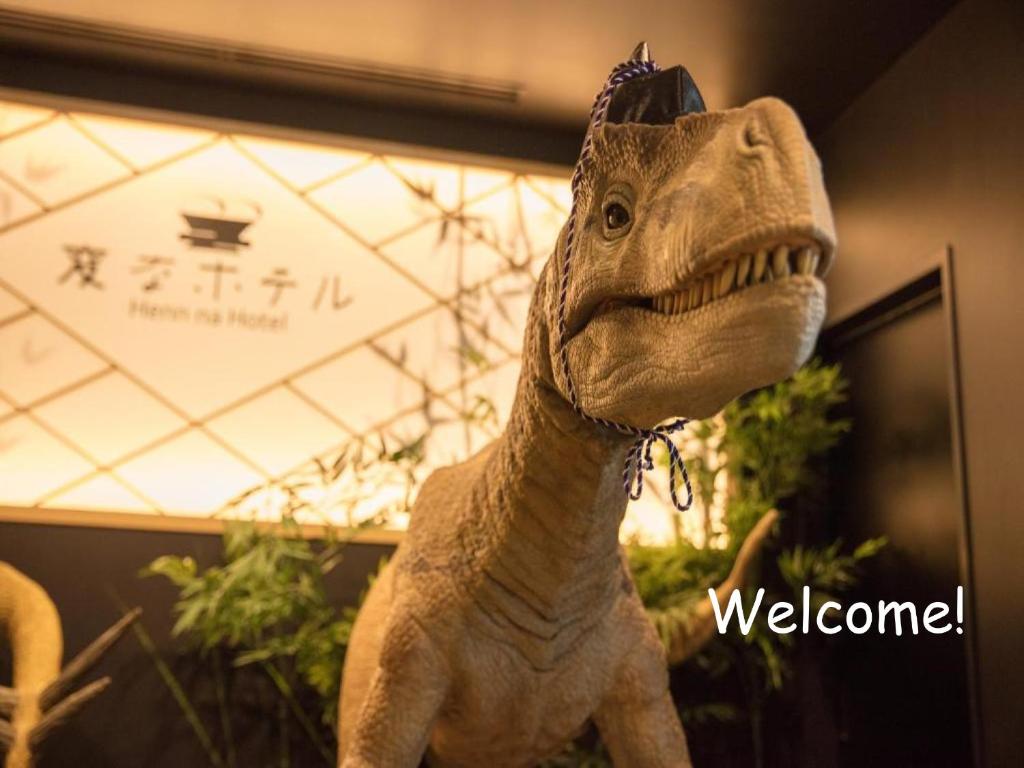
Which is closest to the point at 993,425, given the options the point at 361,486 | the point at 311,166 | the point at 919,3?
the point at 919,3

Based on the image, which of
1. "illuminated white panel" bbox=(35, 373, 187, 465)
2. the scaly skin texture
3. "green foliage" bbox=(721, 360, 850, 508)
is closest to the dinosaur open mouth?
the scaly skin texture

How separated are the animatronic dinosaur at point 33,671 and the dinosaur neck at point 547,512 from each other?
0.93 meters

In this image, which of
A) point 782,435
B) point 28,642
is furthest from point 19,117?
point 782,435

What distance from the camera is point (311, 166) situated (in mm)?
2670

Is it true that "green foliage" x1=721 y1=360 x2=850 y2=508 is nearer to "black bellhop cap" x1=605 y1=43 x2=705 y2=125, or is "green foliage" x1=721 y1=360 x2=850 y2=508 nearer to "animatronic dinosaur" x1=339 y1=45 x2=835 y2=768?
"animatronic dinosaur" x1=339 y1=45 x2=835 y2=768

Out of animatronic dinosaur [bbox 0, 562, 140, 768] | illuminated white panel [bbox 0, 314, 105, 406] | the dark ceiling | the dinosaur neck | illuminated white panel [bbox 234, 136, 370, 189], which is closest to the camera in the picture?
the dinosaur neck

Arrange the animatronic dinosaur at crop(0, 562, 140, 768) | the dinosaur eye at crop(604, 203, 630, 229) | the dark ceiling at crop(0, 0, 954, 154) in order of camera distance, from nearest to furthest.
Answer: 1. the dinosaur eye at crop(604, 203, 630, 229)
2. the animatronic dinosaur at crop(0, 562, 140, 768)
3. the dark ceiling at crop(0, 0, 954, 154)

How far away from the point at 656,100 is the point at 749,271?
0.25 metres

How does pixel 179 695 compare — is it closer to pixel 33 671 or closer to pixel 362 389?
pixel 33 671

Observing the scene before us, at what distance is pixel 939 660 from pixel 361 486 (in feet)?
4.24

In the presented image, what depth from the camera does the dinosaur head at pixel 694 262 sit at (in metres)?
0.73

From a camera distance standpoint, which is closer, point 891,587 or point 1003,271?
point 1003,271

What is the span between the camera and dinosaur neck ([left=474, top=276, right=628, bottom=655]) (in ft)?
3.54

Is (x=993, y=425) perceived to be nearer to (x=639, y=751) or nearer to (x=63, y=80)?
(x=639, y=751)
